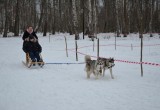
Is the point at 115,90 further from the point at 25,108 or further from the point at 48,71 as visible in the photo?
the point at 48,71

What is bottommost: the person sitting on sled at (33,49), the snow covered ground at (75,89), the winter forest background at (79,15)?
the snow covered ground at (75,89)

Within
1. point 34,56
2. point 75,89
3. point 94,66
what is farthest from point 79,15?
point 75,89

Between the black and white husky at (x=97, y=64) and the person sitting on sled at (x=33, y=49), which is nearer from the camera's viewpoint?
the black and white husky at (x=97, y=64)

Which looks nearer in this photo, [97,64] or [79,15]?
[97,64]

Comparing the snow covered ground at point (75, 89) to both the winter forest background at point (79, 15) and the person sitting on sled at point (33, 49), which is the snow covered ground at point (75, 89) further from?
the winter forest background at point (79, 15)

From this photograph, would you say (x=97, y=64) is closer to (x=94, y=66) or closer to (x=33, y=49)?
(x=94, y=66)

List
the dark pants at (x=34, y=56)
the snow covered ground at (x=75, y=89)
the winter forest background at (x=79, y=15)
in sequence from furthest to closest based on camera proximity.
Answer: the winter forest background at (x=79, y=15)
the dark pants at (x=34, y=56)
the snow covered ground at (x=75, y=89)

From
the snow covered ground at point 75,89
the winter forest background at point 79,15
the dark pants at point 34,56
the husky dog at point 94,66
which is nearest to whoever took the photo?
the snow covered ground at point 75,89

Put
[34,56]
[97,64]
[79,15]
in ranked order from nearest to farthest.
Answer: [97,64]
[34,56]
[79,15]

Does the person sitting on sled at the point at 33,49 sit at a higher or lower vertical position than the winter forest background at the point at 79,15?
lower

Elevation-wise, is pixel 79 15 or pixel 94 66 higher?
pixel 79 15

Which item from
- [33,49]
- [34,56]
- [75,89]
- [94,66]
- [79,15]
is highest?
[79,15]

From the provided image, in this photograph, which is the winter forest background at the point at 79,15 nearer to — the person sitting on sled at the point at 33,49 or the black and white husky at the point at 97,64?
the person sitting on sled at the point at 33,49

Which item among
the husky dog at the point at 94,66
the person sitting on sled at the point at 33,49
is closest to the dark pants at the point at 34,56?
the person sitting on sled at the point at 33,49
